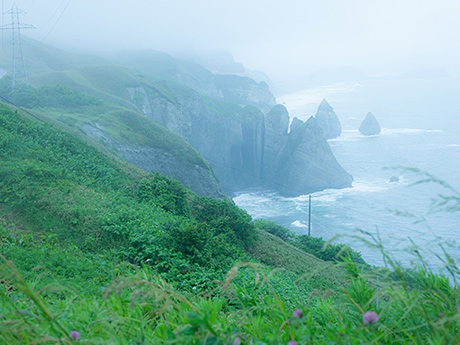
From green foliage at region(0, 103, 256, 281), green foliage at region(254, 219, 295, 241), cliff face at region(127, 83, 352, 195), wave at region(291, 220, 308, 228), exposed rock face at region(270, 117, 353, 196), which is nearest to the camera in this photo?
green foliage at region(0, 103, 256, 281)

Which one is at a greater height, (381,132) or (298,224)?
(381,132)

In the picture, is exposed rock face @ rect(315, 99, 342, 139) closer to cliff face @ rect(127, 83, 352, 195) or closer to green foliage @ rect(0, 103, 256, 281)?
cliff face @ rect(127, 83, 352, 195)

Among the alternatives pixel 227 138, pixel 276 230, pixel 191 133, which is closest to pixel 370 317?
pixel 276 230

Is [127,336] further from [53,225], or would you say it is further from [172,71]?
[172,71]

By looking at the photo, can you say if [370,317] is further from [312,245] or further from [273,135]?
[273,135]

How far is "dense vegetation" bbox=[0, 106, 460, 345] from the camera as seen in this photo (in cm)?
185

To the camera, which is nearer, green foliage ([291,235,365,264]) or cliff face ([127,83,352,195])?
green foliage ([291,235,365,264])

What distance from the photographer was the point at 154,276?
10.2 feet

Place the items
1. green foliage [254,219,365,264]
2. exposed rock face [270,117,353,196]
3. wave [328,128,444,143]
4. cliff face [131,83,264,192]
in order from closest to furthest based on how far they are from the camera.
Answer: green foliage [254,219,365,264], exposed rock face [270,117,353,196], cliff face [131,83,264,192], wave [328,128,444,143]

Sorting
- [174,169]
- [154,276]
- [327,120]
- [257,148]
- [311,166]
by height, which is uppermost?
[154,276]

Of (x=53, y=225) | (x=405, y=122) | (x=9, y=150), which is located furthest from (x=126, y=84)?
(x=405, y=122)

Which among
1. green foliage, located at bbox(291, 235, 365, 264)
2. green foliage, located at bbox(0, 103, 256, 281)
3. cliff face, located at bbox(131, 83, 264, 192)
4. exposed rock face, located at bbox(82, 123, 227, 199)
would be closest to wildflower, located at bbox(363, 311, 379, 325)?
green foliage, located at bbox(0, 103, 256, 281)

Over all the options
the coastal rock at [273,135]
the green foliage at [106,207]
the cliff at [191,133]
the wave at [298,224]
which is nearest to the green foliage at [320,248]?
the green foliage at [106,207]

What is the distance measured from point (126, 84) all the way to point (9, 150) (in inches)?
2030
